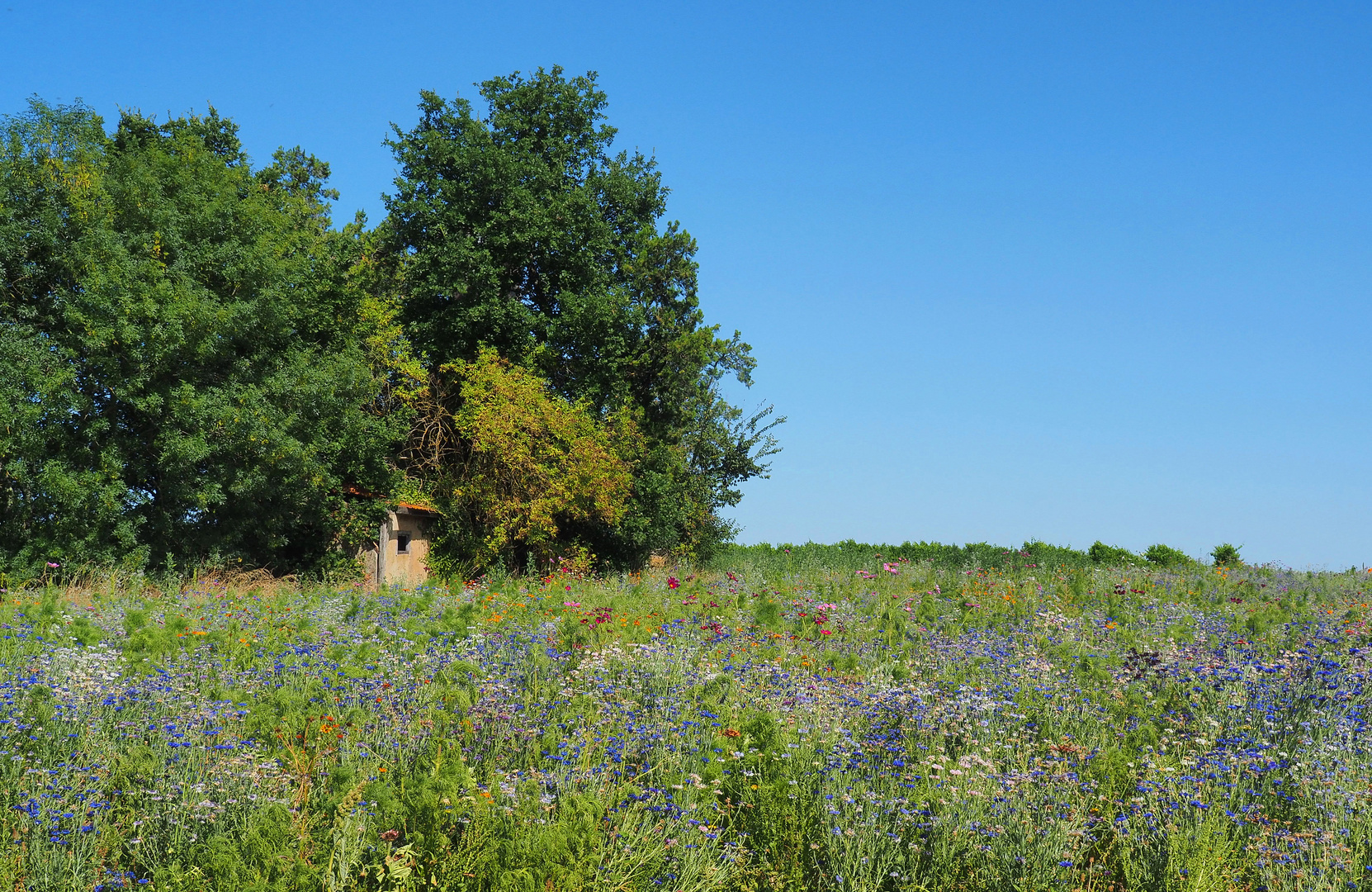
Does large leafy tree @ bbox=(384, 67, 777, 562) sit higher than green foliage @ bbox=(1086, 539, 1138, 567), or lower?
higher

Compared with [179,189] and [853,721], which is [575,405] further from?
[853,721]

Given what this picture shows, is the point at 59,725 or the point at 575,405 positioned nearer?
the point at 59,725

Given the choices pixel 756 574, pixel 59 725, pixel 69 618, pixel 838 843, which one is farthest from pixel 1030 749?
pixel 756 574

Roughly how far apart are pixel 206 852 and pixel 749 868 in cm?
254

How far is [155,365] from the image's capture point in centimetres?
1814

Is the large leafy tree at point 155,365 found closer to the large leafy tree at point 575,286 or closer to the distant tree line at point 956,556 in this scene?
the large leafy tree at point 575,286

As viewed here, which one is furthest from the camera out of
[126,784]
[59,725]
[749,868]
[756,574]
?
[756,574]

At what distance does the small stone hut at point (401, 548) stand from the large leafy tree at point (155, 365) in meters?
1.92

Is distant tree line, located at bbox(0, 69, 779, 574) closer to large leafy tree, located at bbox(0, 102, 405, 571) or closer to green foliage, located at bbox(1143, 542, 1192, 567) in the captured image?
large leafy tree, located at bbox(0, 102, 405, 571)

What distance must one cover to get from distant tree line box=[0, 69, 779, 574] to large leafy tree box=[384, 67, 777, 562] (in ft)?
0.28

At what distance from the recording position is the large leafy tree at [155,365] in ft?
57.5

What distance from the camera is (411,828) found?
169 inches

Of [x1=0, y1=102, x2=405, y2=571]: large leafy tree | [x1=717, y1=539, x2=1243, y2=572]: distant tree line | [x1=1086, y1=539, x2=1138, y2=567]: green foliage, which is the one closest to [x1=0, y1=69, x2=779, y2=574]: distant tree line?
[x1=0, y1=102, x2=405, y2=571]: large leafy tree

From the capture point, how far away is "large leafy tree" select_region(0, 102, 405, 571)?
57.5 feet
